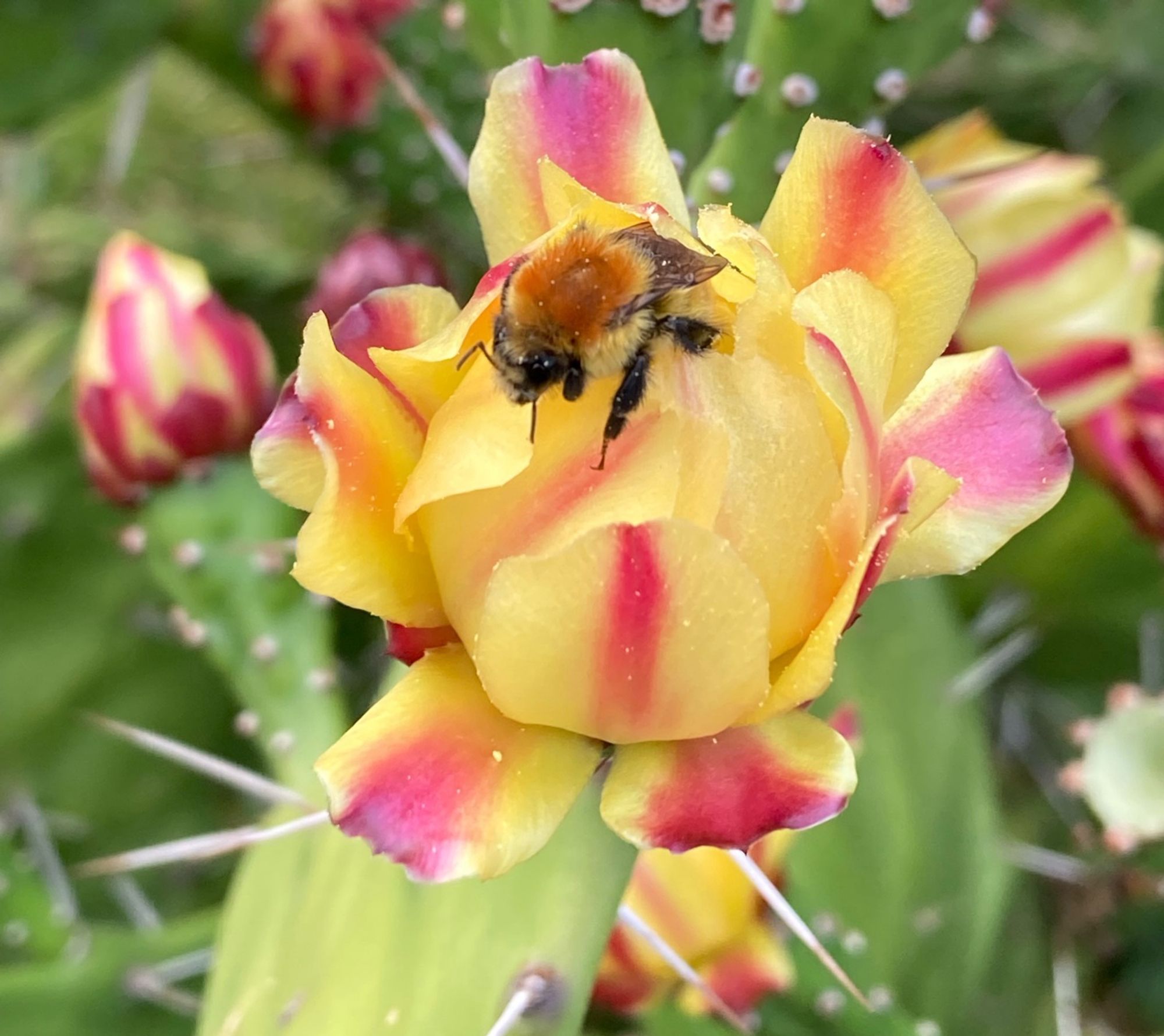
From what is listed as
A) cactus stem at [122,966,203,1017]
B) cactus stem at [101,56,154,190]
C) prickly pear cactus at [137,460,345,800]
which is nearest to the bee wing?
prickly pear cactus at [137,460,345,800]

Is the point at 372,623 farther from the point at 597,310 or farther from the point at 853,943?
the point at 597,310

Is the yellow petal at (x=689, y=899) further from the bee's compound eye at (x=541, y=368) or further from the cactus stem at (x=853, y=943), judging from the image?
the bee's compound eye at (x=541, y=368)

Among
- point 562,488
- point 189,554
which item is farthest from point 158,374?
point 562,488

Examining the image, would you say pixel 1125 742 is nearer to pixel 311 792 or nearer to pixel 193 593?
pixel 311 792

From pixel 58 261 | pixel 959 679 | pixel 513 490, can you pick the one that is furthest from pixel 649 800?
pixel 58 261

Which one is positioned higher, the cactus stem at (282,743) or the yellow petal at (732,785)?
the yellow petal at (732,785)

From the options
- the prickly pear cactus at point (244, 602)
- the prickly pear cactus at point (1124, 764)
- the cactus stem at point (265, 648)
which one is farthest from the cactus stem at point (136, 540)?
the prickly pear cactus at point (1124, 764)
